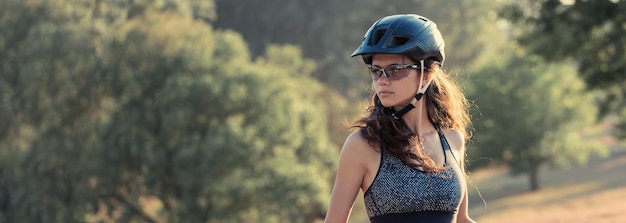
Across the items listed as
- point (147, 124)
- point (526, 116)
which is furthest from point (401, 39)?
point (526, 116)

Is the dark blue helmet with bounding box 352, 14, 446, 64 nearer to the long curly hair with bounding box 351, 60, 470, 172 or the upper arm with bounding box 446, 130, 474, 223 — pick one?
the long curly hair with bounding box 351, 60, 470, 172

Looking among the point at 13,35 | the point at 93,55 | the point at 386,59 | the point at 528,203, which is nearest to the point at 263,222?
the point at 93,55

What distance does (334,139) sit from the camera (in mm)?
44656

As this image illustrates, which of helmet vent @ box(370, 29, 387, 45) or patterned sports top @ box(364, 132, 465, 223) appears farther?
helmet vent @ box(370, 29, 387, 45)

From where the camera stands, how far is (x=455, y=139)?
3.92 metres

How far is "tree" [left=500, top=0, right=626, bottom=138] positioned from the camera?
1881cm

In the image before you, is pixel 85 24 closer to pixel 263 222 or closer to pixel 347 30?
pixel 263 222

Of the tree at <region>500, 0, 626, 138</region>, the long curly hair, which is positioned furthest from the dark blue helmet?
the tree at <region>500, 0, 626, 138</region>

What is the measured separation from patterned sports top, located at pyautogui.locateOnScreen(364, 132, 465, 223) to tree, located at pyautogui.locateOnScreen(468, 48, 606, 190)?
52673mm

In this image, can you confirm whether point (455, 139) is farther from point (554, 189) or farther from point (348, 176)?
point (554, 189)

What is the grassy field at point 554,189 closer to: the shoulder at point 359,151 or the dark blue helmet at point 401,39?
the dark blue helmet at point 401,39

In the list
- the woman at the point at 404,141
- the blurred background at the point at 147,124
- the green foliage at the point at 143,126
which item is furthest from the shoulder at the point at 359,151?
the green foliage at the point at 143,126

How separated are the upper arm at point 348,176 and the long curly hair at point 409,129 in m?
0.05

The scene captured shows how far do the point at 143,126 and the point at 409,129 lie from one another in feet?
101
